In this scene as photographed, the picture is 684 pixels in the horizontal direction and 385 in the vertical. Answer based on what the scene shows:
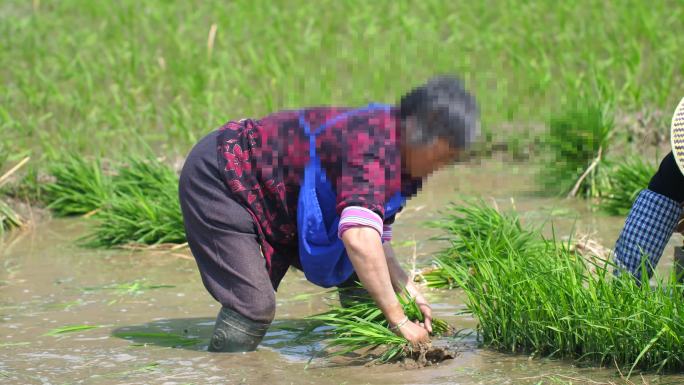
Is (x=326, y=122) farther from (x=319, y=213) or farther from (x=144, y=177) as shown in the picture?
(x=144, y=177)

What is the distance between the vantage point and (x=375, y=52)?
952cm

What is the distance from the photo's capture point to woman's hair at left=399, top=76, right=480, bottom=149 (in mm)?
3719

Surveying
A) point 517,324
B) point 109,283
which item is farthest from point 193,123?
point 517,324

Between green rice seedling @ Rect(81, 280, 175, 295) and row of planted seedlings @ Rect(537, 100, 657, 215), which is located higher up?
row of planted seedlings @ Rect(537, 100, 657, 215)

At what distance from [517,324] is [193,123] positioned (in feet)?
14.4

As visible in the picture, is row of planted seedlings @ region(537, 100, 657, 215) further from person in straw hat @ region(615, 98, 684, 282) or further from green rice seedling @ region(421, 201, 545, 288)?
person in straw hat @ region(615, 98, 684, 282)

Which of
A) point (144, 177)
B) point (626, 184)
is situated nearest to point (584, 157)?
point (626, 184)

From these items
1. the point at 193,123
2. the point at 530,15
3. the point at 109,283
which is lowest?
the point at 109,283

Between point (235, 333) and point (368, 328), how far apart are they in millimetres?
508

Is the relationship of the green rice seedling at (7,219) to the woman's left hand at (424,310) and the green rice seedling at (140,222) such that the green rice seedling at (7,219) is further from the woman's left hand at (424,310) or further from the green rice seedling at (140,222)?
the woman's left hand at (424,310)

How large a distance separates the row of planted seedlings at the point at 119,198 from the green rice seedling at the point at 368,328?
1.85m

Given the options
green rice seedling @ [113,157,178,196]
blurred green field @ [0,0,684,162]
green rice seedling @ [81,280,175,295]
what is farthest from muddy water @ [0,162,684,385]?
blurred green field @ [0,0,684,162]

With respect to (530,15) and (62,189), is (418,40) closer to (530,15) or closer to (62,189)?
(530,15)

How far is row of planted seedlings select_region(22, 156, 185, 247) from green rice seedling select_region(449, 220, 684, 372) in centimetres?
221
